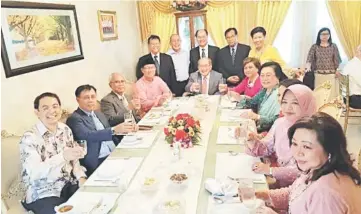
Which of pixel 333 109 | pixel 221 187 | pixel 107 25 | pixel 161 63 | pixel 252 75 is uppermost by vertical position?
pixel 107 25

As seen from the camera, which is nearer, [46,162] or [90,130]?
[46,162]

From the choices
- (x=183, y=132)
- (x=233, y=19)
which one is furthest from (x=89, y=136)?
(x=233, y=19)

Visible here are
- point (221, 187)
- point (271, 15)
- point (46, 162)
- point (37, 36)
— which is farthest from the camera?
point (271, 15)

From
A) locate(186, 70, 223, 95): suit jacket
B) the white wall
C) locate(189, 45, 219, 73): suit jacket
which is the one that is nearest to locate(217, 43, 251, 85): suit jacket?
locate(189, 45, 219, 73): suit jacket

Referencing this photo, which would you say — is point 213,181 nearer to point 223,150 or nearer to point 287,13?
point 223,150

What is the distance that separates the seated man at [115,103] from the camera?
3.16 metres

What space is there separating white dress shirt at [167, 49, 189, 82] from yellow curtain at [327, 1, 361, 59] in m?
2.36

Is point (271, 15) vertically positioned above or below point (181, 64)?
above

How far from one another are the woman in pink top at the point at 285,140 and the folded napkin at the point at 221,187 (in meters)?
0.29

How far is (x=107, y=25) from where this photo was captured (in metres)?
4.26

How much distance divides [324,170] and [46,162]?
1.59 metres

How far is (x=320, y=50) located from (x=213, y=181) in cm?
408

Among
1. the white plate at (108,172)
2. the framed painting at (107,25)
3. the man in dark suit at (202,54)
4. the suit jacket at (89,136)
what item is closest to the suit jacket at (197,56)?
the man in dark suit at (202,54)

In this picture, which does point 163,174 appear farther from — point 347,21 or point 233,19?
point 347,21
